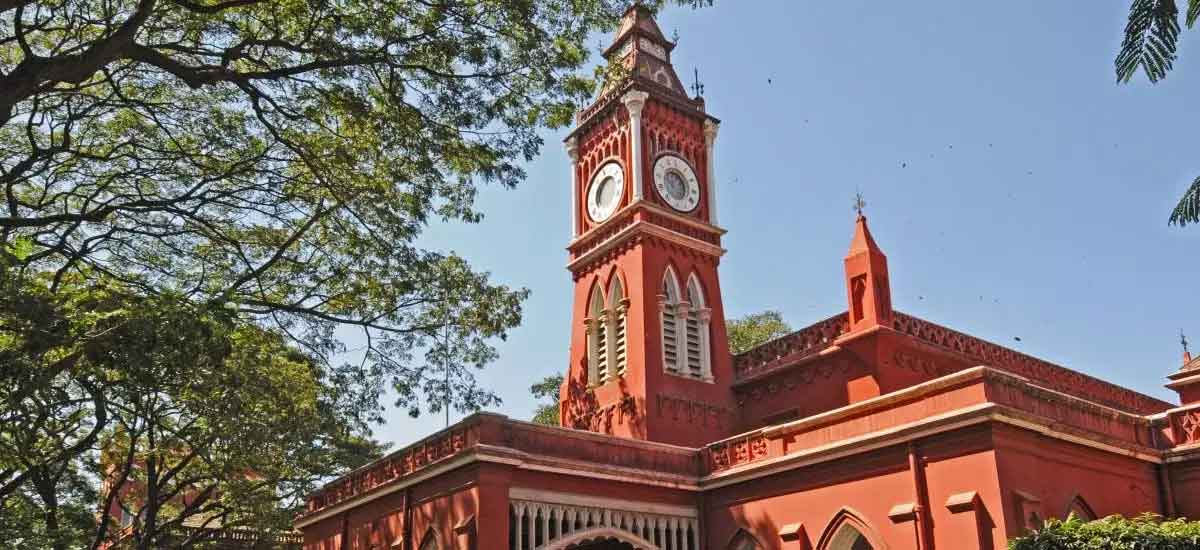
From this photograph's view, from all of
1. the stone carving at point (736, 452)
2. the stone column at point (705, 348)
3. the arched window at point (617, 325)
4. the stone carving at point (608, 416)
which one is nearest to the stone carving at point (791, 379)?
the stone column at point (705, 348)

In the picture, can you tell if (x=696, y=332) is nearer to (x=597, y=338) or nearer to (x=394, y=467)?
(x=597, y=338)

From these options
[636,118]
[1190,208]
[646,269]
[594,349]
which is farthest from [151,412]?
[1190,208]

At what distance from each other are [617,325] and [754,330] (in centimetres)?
1335

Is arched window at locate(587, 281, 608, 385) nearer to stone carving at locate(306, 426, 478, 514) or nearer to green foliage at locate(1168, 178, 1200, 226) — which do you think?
stone carving at locate(306, 426, 478, 514)

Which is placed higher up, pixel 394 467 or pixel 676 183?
pixel 676 183

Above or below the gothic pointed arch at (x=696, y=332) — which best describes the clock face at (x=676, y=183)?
above

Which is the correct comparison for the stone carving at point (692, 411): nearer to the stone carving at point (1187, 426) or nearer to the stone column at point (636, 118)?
the stone column at point (636, 118)

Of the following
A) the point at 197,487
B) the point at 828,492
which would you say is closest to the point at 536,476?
the point at 828,492

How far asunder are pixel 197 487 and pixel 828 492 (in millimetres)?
19063

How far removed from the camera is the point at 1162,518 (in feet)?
51.2

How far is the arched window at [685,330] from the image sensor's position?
70.1ft

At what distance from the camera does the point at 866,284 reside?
19641 millimetres

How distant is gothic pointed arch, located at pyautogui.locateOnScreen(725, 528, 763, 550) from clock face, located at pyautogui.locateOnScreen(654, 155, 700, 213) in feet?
26.9

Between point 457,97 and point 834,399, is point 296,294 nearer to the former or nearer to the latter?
point 457,97
